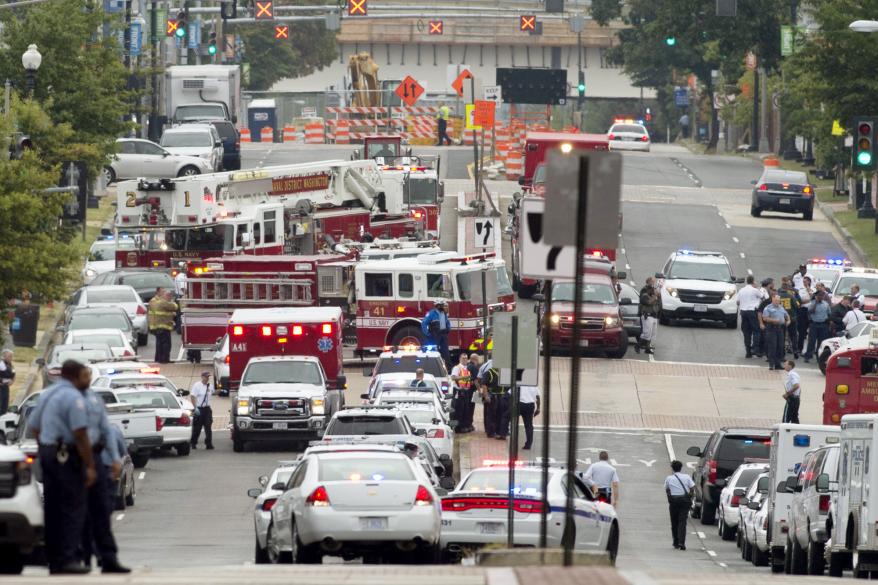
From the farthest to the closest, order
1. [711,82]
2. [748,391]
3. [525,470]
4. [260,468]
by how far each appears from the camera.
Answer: [711,82] < [748,391] < [260,468] < [525,470]

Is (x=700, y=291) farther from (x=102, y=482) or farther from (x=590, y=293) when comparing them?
(x=102, y=482)

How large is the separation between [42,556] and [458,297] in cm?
2365

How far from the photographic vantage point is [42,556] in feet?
61.2

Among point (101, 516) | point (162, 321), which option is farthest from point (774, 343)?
point (101, 516)

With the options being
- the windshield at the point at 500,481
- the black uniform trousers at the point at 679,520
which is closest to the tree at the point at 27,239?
the black uniform trousers at the point at 679,520

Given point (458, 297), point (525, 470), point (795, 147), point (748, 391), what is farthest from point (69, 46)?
point (795, 147)

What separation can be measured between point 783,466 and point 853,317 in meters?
16.2

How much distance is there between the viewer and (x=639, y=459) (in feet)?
113

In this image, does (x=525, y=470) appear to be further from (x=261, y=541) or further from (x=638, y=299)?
(x=638, y=299)

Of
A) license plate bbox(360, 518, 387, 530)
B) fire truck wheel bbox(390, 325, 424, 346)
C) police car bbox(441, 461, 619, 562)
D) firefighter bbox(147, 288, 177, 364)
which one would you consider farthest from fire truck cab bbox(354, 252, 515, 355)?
license plate bbox(360, 518, 387, 530)

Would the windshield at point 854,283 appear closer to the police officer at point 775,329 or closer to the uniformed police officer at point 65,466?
the police officer at point 775,329

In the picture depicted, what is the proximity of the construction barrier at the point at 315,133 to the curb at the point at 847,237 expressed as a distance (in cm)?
2497

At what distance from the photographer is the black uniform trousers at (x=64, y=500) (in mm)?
14539

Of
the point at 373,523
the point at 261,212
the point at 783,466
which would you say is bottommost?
the point at 783,466
